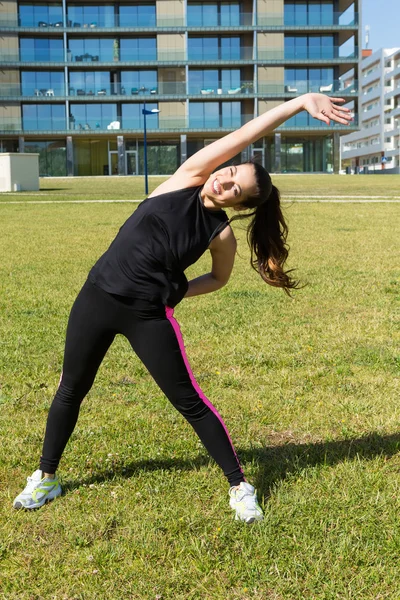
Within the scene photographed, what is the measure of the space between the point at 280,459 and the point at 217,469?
38cm

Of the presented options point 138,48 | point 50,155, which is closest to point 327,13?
point 138,48

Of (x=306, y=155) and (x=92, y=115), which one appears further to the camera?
(x=306, y=155)

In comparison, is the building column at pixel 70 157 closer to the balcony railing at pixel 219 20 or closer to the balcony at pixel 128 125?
the balcony at pixel 128 125

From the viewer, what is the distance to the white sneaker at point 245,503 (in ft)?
10.6

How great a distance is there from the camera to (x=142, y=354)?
3256 millimetres

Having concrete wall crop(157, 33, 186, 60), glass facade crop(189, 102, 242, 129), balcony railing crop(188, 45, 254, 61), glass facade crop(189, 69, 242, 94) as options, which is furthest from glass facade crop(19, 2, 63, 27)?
glass facade crop(189, 102, 242, 129)

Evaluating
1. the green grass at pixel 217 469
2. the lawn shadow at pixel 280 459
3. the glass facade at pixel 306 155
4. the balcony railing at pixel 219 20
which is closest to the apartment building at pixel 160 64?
the balcony railing at pixel 219 20

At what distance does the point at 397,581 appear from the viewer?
9.32 ft

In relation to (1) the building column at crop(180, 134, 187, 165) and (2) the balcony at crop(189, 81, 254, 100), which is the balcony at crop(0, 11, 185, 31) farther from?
(1) the building column at crop(180, 134, 187, 165)

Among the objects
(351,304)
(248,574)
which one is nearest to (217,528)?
(248,574)

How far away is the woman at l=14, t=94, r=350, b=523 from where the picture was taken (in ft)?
10.2

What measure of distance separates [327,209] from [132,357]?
16722 millimetres

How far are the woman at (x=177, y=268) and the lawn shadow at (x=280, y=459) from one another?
395 mm

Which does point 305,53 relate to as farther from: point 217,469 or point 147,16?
point 217,469
